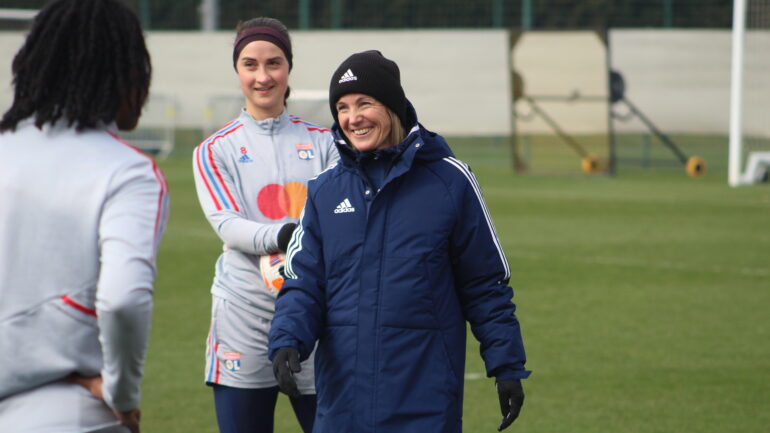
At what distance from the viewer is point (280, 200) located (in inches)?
170

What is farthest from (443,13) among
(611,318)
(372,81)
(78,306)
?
(78,306)

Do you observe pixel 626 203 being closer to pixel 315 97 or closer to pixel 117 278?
pixel 315 97

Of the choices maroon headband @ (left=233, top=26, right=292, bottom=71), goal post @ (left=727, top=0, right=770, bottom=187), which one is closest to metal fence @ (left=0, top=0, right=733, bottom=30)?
goal post @ (left=727, top=0, right=770, bottom=187)

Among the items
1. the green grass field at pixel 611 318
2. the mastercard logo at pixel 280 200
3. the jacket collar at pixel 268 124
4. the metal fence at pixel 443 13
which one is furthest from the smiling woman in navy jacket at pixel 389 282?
the metal fence at pixel 443 13

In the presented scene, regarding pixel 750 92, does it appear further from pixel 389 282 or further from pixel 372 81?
pixel 389 282

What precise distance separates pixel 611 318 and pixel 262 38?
5.59 meters

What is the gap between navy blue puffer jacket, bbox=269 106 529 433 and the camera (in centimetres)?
343

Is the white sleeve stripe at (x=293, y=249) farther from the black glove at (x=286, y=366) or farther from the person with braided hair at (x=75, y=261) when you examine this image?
the person with braided hair at (x=75, y=261)

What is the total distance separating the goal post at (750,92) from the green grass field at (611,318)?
2301mm

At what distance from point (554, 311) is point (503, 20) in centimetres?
1941

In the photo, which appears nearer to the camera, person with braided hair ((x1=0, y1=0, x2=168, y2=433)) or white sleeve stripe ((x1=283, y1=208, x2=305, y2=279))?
person with braided hair ((x1=0, y1=0, x2=168, y2=433))

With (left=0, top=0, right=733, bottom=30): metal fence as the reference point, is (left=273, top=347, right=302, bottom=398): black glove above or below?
above

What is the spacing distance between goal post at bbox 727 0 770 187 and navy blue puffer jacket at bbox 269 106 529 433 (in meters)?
17.4

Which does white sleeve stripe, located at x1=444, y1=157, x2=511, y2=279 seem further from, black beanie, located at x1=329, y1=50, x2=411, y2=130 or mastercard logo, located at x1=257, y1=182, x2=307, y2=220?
mastercard logo, located at x1=257, y1=182, x2=307, y2=220
